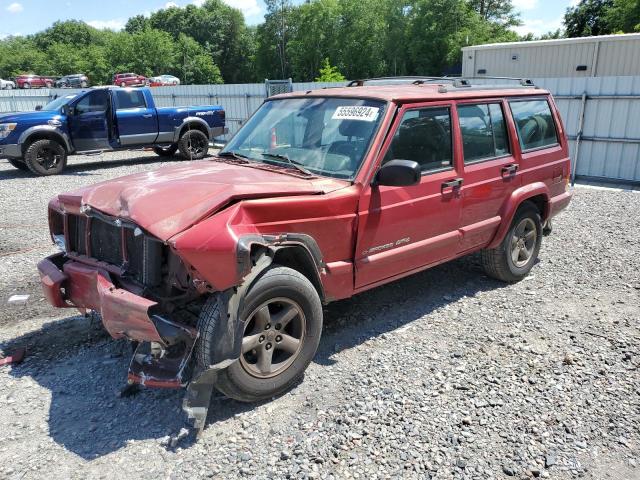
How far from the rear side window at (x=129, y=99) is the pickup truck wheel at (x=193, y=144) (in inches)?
52.3

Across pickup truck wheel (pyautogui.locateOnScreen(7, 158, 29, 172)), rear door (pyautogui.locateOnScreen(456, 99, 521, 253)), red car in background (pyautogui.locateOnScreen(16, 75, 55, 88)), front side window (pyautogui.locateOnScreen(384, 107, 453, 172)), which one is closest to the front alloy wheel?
front side window (pyautogui.locateOnScreen(384, 107, 453, 172))

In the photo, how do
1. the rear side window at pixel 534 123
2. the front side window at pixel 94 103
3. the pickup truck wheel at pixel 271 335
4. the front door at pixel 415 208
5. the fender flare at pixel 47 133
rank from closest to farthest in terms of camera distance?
the pickup truck wheel at pixel 271 335 < the front door at pixel 415 208 < the rear side window at pixel 534 123 < the fender flare at pixel 47 133 < the front side window at pixel 94 103

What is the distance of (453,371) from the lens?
3908 millimetres

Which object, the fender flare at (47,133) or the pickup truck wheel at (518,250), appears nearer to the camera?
the pickup truck wheel at (518,250)

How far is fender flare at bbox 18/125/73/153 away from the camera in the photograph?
12227mm

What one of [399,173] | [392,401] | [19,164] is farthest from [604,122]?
[19,164]

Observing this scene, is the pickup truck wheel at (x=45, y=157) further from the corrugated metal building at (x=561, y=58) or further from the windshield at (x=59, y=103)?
the corrugated metal building at (x=561, y=58)

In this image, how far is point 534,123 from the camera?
558 centimetres

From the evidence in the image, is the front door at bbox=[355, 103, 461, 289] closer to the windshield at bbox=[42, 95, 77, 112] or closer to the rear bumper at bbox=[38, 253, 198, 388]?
the rear bumper at bbox=[38, 253, 198, 388]

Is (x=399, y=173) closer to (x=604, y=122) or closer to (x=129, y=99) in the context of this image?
(x=604, y=122)

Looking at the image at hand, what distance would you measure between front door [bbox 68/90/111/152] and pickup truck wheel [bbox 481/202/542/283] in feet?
36.0

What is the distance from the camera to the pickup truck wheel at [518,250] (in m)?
5.43

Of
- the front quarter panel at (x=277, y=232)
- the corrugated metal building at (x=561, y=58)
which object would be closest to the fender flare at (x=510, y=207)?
the front quarter panel at (x=277, y=232)

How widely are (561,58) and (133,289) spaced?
16740mm
